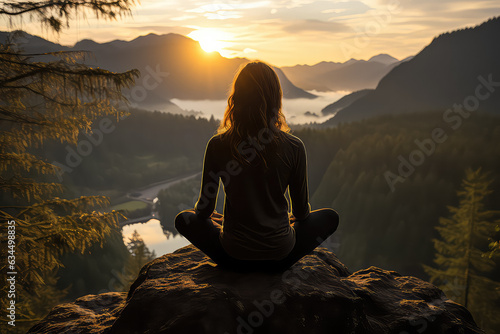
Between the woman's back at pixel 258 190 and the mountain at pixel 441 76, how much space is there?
101 metres

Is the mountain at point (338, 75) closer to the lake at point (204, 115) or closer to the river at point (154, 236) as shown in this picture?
the lake at point (204, 115)

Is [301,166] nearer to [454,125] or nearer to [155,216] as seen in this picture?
[454,125]

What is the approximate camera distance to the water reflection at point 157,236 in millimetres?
50912

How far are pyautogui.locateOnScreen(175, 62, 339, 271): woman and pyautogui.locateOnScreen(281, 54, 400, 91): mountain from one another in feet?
348

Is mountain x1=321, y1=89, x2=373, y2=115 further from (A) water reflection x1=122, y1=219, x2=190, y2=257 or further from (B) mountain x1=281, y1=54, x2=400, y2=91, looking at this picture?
(A) water reflection x1=122, y1=219, x2=190, y2=257

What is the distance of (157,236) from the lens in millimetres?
55906

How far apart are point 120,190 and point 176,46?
123570 mm

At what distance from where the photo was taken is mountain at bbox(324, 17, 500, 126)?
9662cm

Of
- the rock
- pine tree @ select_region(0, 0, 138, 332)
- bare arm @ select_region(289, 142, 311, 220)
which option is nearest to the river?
pine tree @ select_region(0, 0, 138, 332)

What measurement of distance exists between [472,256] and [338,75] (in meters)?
122

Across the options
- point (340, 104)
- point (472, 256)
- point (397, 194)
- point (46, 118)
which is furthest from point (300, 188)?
point (340, 104)

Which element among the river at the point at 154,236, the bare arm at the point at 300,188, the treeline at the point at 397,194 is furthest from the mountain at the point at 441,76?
the bare arm at the point at 300,188

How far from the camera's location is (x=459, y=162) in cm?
3519

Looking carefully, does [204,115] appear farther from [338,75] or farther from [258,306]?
[258,306]
